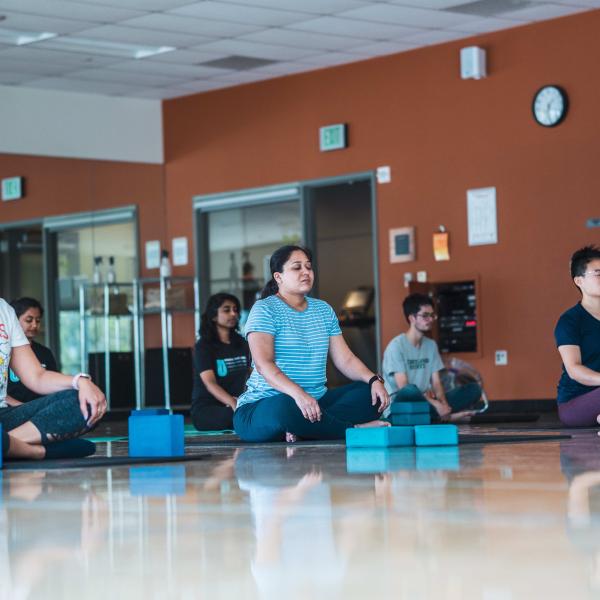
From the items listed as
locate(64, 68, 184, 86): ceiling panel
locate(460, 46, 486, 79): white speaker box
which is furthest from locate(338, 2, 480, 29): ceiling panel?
locate(64, 68, 184, 86): ceiling panel

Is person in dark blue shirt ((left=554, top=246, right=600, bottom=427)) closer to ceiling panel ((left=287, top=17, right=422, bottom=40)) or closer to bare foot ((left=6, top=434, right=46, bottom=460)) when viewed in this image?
bare foot ((left=6, top=434, right=46, bottom=460))

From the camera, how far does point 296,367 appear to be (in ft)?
17.6

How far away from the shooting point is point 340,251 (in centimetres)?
1341

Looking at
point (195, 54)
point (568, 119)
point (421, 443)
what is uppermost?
point (195, 54)

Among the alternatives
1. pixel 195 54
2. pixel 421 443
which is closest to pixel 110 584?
pixel 421 443

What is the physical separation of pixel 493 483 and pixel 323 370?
2.38 meters

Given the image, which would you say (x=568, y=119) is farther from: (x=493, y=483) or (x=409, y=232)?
(x=493, y=483)

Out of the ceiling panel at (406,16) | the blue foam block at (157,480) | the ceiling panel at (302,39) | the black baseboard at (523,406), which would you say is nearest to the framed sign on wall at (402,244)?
the black baseboard at (523,406)

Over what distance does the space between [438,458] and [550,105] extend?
5.49m

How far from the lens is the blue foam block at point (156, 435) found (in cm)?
470

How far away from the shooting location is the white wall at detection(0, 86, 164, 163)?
34.8 feet

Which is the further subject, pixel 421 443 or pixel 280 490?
pixel 421 443

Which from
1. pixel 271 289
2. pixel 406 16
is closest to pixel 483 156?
pixel 406 16

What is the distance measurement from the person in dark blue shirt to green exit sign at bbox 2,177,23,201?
5.64 meters
